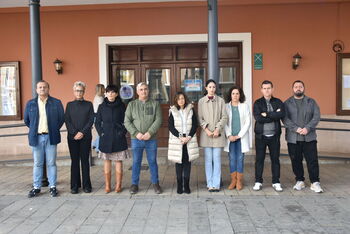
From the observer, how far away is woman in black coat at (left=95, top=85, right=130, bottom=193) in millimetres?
5176

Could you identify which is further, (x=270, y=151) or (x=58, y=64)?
(x=58, y=64)

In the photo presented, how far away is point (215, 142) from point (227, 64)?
3.45m

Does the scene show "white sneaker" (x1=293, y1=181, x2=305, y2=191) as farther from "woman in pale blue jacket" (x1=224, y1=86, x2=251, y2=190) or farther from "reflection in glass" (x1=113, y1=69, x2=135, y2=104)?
"reflection in glass" (x1=113, y1=69, x2=135, y2=104)

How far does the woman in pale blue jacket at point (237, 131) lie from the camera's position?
17.2ft

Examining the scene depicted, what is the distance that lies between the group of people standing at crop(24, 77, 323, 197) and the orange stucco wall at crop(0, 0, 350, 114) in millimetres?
2696

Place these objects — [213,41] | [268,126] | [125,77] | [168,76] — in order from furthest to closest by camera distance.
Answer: [125,77], [168,76], [213,41], [268,126]

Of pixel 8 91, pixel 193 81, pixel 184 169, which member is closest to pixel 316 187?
pixel 184 169

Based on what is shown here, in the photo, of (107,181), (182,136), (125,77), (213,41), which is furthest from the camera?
(125,77)

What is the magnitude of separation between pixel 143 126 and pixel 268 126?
181 centimetres

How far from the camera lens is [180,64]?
8289mm

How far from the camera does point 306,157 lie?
5.36m

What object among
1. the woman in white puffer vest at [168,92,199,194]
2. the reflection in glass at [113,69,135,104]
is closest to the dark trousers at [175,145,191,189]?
the woman in white puffer vest at [168,92,199,194]

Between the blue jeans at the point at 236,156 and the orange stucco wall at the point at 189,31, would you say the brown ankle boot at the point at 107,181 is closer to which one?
the blue jeans at the point at 236,156

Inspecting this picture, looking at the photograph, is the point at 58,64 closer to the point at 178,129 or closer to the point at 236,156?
the point at 178,129
